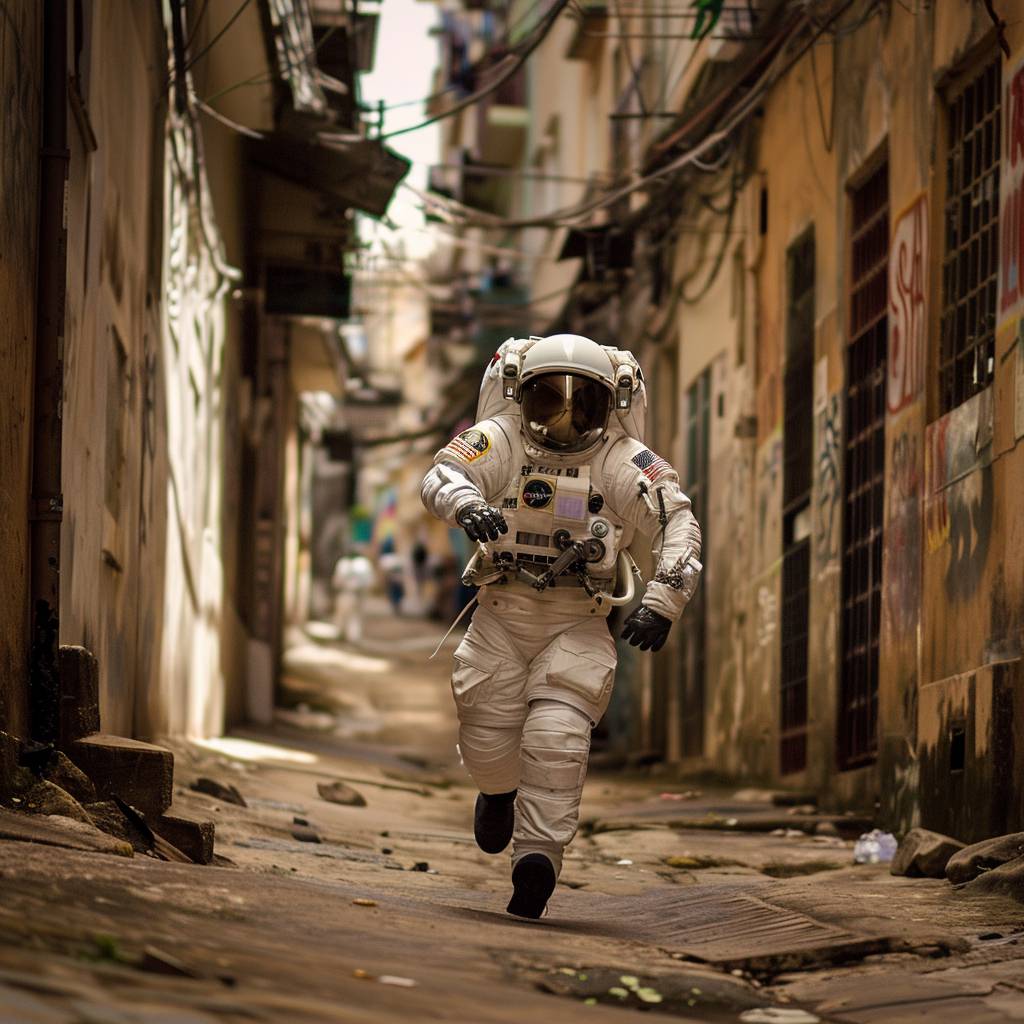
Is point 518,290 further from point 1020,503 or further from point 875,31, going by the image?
point 1020,503

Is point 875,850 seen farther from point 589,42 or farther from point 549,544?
point 589,42

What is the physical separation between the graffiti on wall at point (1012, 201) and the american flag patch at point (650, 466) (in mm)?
2147

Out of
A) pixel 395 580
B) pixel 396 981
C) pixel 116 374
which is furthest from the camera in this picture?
pixel 395 580

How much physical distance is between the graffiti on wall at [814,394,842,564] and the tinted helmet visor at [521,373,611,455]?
18.6 ft

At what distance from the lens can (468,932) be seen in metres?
5.89

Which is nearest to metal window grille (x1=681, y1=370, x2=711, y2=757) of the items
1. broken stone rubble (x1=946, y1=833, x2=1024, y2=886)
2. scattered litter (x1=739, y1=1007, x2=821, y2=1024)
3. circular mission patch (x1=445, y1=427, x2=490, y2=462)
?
broken stone rubble (x1=946, y1=833, x2=1024, y2=886)

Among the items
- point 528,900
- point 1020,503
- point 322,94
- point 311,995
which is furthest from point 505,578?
point 322,94

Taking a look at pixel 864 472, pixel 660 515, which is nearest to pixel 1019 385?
pixel 660 515

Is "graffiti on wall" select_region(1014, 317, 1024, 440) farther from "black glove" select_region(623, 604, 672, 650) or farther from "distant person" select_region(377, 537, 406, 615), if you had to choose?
"distant person" select_region(377, 537, 406, 615)

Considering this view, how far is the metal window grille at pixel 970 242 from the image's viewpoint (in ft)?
31.1

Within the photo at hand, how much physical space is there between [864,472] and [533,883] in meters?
6.20

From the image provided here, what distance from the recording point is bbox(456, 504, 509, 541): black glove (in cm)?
684

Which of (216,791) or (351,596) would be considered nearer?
(216,791)

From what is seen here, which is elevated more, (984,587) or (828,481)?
(828,481)
